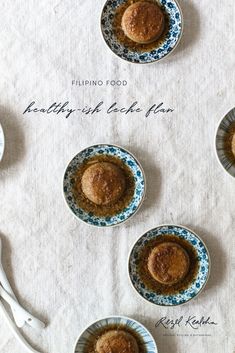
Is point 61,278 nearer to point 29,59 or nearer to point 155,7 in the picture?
point 29,59

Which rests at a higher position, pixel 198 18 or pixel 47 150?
pixel 198 18

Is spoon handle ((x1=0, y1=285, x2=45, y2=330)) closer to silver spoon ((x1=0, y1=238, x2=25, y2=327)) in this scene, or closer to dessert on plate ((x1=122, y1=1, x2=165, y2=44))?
silver spoon ((x1=0, y1=238, x2=25, y2=327))

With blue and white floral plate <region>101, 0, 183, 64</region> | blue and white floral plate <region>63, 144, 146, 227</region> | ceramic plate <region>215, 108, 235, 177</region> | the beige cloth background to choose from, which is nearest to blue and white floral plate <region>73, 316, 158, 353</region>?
the beige cloth background

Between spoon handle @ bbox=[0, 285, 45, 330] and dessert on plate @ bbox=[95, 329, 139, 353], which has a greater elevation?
spoon handle @ bbox=[0, 285, 45, 330]

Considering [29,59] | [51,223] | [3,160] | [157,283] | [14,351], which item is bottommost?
[14,351]

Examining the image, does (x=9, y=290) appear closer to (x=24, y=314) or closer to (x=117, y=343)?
(x=24, y=314)

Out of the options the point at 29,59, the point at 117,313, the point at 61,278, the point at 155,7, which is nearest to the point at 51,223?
the point at 61,278
